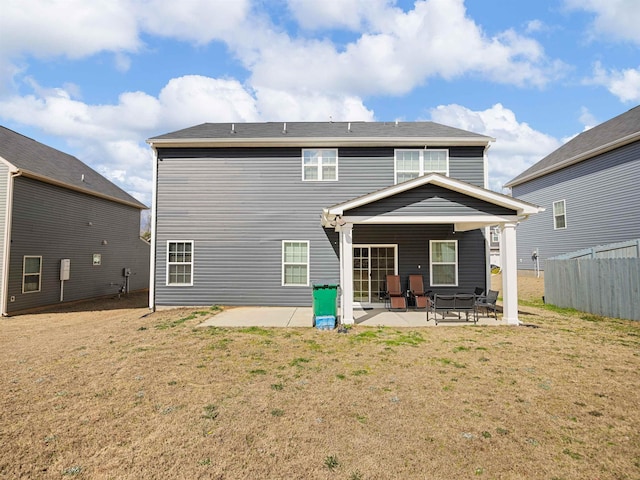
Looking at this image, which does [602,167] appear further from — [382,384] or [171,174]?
[171,174]

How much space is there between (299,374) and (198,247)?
8.11 m

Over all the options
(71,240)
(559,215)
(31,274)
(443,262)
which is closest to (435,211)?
(443,262)

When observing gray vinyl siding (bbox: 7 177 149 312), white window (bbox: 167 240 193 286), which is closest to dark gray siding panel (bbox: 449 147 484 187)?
white window (bbox: 167 240 193 286)

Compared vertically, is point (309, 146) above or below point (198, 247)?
above

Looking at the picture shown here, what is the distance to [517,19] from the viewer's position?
10.1 meters

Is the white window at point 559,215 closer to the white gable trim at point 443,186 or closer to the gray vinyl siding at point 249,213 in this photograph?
the gray vinyl siding at point 249,213

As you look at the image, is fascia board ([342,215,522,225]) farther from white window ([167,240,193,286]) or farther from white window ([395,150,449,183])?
white window ([167,240,193,286])

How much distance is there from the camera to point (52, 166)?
14984 millimetres

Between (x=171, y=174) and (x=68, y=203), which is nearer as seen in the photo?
(x=171, y=174)

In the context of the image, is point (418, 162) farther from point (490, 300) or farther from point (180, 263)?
point (180, 263)

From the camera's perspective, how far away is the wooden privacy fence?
31.2 feet

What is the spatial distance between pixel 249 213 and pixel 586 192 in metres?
16.1

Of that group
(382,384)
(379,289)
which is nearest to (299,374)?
(382,384)

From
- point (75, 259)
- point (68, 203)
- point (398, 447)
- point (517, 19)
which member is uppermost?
point (517, 19)
